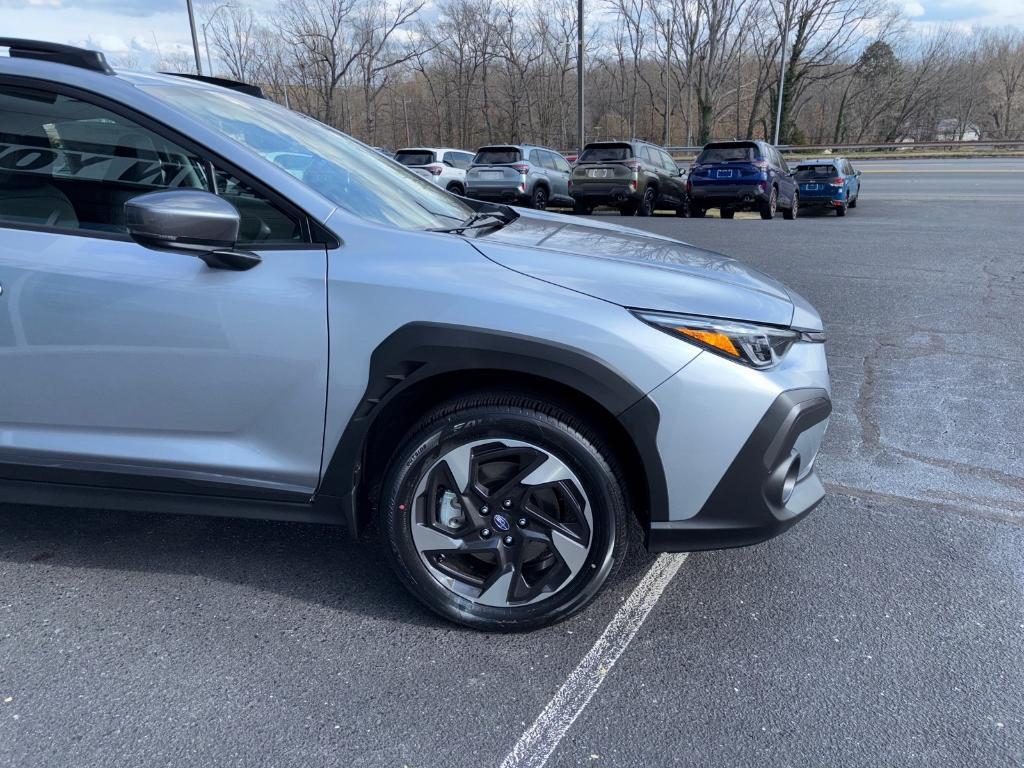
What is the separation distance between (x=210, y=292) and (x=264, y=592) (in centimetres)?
113

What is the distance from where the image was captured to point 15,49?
2.50m

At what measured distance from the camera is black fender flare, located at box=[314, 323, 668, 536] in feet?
7.09

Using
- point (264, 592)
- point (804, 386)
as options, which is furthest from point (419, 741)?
point (804, 386)

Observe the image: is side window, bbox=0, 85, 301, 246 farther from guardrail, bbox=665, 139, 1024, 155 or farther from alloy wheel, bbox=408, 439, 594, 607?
guardrail, bbox=665, 139, 1024, 155

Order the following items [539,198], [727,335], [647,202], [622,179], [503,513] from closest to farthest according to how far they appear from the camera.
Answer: [727,335] → [503,513] → [622,179] → [647,202] → [539,198]

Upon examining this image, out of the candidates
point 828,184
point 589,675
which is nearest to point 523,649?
point 589,675

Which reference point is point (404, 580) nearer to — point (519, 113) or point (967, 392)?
point (967, 392)

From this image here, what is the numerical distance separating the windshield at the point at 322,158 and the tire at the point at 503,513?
783mm

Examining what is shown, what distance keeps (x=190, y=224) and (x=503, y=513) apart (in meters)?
1.27

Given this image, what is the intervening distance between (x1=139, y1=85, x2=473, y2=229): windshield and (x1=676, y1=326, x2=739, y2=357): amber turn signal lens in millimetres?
1016

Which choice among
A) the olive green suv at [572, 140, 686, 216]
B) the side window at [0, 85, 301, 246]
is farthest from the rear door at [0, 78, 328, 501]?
the olive green suv at [572, 140, 686, 216]

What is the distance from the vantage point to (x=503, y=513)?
7.76 ft

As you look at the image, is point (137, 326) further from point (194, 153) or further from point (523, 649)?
point (523, 649)

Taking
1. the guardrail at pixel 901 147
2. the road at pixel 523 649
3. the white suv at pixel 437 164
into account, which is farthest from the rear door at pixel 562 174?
the guardrail at pixel 901 147
